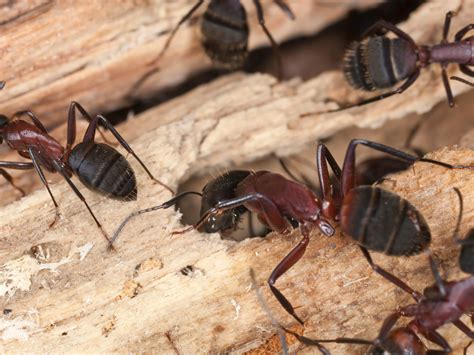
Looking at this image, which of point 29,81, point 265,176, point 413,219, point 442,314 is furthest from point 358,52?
point 29,81

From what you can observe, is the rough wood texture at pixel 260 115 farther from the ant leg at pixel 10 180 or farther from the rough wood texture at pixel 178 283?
the rough wood texture at pixel 178 283

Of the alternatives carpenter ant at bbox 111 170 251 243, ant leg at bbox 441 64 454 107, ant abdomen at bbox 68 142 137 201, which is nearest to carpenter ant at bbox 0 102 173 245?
ant abdomen at bbox 68 142 137 201

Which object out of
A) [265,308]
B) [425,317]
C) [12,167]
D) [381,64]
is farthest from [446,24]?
[12,167]

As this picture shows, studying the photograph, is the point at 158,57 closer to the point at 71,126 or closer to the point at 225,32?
the point at 225,32

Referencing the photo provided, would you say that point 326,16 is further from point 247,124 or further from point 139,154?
point 139,154

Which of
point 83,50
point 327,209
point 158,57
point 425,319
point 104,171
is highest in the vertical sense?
point 83,50

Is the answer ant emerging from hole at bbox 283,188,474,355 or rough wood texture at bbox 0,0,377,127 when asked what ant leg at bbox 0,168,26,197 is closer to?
rough wood texture at bbox 0,0,377,127

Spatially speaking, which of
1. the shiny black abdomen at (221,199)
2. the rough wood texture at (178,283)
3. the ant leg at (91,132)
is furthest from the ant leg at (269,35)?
the rough wood texture at (178,283)
